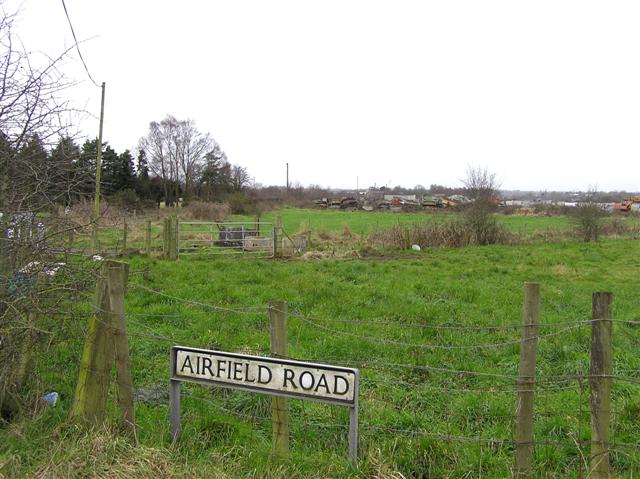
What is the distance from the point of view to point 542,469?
381 centimetres

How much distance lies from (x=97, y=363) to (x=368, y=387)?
9.29 feet

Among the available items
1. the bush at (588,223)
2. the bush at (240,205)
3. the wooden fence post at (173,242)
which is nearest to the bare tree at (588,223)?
the bush at (588,223)

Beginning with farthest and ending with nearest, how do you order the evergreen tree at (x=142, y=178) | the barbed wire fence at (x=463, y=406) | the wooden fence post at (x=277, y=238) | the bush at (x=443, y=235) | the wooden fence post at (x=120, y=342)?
the evergreen tree at (x=142, y=178) → the bush at (x=443, y=235) → the wooden fence post at (x=277, y=238) → the wooden fence post at (x=120, y=342) → the barbed wire fence at (x=463, y=406)

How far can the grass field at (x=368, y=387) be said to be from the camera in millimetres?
3553

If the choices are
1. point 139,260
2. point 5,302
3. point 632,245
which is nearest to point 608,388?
point 5,302

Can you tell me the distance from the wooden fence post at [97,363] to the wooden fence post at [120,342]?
57mm

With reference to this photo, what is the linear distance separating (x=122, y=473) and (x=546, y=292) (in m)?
9.87

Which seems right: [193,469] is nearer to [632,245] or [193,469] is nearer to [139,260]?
[139,260]

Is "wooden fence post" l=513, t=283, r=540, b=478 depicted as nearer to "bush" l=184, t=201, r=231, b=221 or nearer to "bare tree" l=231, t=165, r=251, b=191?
"bush" l=184, t=201, r=231, b=221

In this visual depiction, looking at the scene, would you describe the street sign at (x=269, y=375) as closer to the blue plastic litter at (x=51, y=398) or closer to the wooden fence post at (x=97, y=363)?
the wooden fence post at (x=97, y=363)

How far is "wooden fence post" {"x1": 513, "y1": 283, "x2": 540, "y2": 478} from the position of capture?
11.6 feet

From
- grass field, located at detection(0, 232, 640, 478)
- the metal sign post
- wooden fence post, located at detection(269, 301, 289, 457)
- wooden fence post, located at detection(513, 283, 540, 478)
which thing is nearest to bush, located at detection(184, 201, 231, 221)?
grass field, located at detection(0, 232, 640, 478)

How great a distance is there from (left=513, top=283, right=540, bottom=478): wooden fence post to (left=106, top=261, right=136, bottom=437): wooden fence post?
2.78 metres

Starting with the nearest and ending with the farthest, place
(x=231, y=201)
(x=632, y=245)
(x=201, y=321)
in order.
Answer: (x=201, y=321)
(x=632, y=245)
(x=231, y=201)
